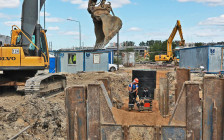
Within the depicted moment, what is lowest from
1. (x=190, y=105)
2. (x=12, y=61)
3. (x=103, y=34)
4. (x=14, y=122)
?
(x=14, y=122)

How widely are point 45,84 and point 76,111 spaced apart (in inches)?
294

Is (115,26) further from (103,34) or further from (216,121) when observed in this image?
(216,121)

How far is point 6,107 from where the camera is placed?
8930 mm

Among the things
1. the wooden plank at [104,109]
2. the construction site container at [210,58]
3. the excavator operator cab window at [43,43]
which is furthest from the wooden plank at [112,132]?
the construction site container at [210,58]

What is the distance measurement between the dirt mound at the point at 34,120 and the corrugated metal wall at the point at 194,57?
16.4m

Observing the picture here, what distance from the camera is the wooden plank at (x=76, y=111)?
392cm

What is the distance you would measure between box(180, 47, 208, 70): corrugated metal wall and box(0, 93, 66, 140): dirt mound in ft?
53.7

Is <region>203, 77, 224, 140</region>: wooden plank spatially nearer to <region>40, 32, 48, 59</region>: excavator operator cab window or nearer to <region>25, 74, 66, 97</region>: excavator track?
<region>25, 74, 66, 97</region>: excavator track

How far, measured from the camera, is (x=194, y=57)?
82.5 ft

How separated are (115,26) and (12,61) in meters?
5.68

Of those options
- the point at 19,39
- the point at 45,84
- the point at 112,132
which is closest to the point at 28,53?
the point at 19,39

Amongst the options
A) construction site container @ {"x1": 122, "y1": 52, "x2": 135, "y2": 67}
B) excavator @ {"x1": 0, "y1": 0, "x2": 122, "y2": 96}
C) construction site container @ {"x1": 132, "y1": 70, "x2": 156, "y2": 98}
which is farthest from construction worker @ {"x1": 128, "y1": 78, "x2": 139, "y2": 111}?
construction site container @ {"x1": 122, "y1": 52, "x2": 135, "y2": 67}

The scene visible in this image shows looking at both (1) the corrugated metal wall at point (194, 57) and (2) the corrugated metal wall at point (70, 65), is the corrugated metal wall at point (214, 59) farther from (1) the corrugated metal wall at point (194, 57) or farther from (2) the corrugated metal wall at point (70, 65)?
(2) the corrugated metal wall at point (70, 65)

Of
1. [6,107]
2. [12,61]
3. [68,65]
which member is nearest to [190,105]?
[6,107]
